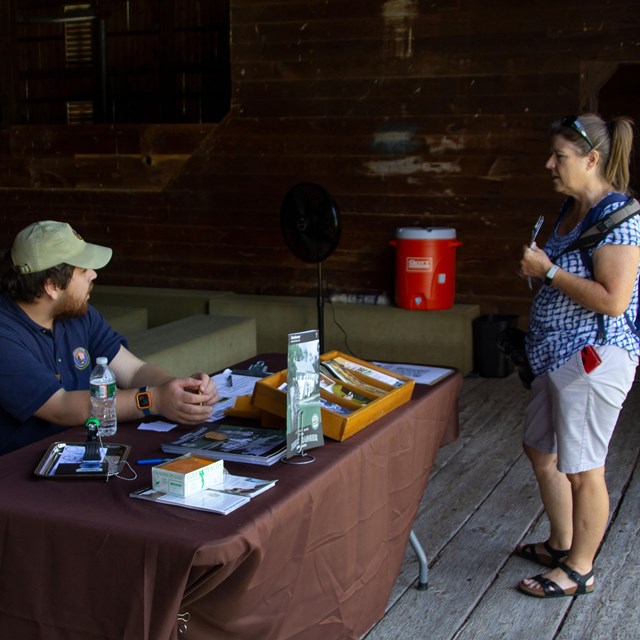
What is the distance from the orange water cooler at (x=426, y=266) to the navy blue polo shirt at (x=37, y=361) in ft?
11.2

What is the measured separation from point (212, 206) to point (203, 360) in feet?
7.26

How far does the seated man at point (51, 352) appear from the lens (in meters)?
2.38

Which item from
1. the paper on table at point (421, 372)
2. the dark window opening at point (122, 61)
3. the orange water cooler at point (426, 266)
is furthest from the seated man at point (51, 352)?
the dark window opening at point (122, 61)

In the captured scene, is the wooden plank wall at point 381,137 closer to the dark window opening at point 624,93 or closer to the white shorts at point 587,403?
the dark window opening at point 624,93

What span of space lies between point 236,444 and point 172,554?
1.87ft

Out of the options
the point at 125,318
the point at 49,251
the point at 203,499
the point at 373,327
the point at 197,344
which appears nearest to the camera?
the point at 203,499

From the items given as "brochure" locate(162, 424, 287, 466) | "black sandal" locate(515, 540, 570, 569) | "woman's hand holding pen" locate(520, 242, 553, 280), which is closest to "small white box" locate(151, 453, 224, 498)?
"brochure" locate(162, 424, 287, 466)

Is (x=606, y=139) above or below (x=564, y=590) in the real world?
above

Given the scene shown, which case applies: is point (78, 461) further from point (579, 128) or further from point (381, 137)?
point (381, 137)

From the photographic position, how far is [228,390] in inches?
109

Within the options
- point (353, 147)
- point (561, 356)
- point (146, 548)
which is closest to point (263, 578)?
point (146, 548)

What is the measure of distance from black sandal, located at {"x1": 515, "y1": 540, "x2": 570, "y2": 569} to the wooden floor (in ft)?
0.14

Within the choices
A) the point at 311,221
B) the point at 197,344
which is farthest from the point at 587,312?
the point at 311,221

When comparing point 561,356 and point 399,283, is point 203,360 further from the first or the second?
point 561,356
